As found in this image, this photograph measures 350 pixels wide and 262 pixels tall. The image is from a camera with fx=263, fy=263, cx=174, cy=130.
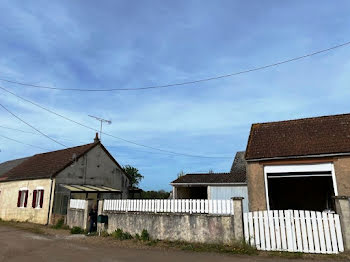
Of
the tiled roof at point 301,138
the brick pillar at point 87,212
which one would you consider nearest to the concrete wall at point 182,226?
the brick pillar at point 87,212

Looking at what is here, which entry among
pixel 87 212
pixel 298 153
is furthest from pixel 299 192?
pixel 87 212

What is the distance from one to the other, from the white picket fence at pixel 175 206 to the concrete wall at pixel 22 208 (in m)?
8.37

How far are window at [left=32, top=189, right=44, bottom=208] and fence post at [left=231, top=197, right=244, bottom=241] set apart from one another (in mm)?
15712

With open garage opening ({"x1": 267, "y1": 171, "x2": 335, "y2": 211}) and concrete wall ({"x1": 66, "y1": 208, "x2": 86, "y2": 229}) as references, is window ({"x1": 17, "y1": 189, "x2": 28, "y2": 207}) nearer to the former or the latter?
concrete wall ({"x1": 66, "y1": 208, "x2": 86, "y2": 229})

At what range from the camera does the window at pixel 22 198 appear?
21.4m

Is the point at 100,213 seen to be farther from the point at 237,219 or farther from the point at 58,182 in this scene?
the point at 58,182

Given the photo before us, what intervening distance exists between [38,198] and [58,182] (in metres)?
2.39

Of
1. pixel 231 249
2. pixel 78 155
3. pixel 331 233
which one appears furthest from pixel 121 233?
pixel 78 155

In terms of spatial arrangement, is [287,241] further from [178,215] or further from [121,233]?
[121,233]

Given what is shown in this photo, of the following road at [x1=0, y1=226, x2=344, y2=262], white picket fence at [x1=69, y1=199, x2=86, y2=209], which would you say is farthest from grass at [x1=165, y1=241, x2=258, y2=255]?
white picket fence at [x1=69, y1=199, x2=86, y2=209]

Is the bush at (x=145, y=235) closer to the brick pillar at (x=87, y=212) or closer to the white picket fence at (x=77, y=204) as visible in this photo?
the brick pillar at (x=87, y=212)

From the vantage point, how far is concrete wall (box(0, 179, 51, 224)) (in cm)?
1914

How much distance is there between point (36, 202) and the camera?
2017 centimetres

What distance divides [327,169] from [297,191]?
640 cm
